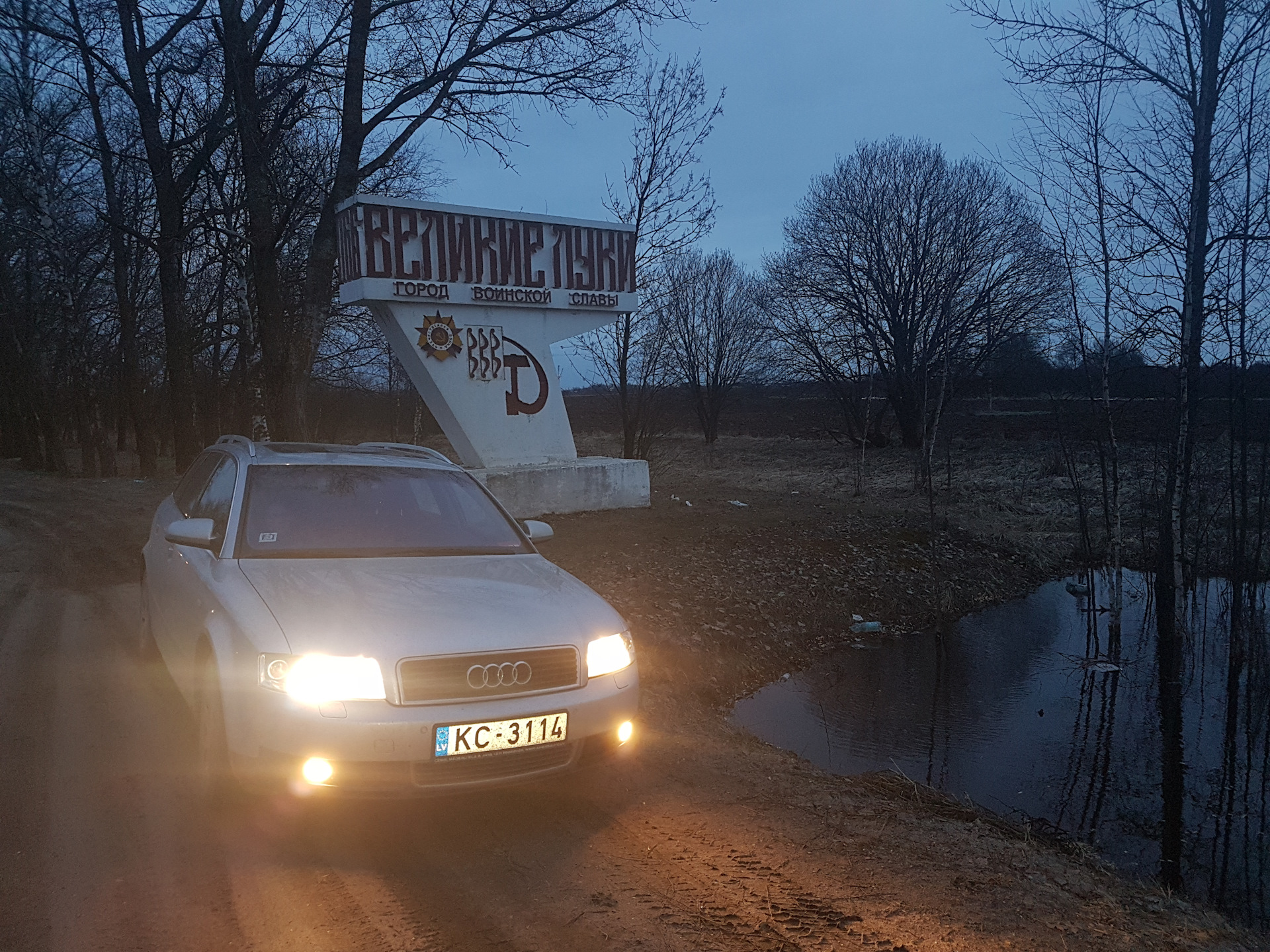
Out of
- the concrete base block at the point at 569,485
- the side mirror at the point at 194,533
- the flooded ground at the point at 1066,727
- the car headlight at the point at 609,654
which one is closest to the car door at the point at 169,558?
the side mirror at the point at 194,533

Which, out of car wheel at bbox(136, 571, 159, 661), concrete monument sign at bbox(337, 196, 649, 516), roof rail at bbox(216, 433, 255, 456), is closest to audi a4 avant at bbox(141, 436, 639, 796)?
roof rail at bbox(216, 433, 255, 456)

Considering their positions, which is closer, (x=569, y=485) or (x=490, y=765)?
(x=490, y=765)

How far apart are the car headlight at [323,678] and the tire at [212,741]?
0.42 metres

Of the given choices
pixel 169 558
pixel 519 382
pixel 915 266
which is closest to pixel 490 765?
pixel 169 558

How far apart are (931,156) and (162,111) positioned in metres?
22.5

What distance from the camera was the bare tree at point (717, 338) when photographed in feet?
110

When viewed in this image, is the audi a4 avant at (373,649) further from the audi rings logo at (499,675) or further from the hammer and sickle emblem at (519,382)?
the hammer and sickle emblem at (519,382)

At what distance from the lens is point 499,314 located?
11930 mm

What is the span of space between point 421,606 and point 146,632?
3614 mm

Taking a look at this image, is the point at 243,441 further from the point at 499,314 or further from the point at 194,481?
the point at 499,314

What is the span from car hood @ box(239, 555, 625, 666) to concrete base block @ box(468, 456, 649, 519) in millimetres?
6422

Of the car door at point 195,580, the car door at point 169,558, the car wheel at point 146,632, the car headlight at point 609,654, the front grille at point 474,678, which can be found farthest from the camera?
the car wheel at point 146,632

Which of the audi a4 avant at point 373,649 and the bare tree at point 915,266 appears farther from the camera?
the bare tree at point 915,266

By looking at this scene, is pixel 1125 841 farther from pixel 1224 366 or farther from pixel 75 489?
pixel 75 489
